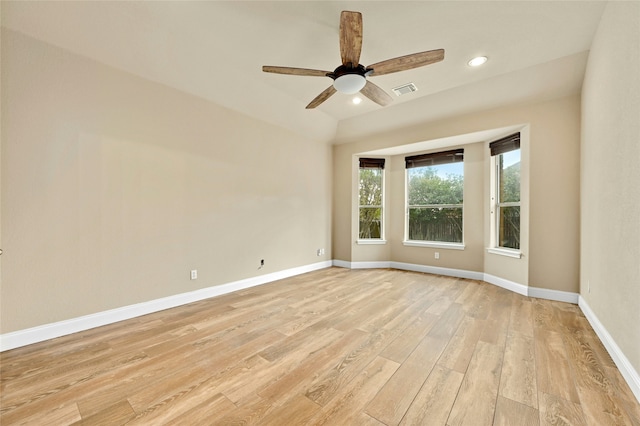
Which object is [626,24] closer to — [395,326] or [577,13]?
[577,13]

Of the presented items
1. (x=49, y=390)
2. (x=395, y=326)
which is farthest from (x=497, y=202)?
(x=49, y=390)

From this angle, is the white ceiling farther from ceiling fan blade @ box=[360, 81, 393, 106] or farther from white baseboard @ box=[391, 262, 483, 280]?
white baseboard @ box=[391, 262, 483, 280]

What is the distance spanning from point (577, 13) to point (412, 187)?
3356 mm

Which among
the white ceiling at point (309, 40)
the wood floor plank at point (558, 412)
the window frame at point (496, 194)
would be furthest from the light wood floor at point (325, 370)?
the white ceiling at point (309, 40)

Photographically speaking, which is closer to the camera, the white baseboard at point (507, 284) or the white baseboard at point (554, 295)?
the white baseboard at point (554, 295)

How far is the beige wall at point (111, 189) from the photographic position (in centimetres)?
224

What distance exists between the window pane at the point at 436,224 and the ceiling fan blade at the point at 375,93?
110 inches

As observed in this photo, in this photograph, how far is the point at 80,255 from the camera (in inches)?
99.9

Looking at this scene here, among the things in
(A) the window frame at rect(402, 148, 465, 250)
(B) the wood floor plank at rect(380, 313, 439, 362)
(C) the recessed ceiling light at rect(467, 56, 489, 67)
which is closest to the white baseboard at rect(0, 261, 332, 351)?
(B) the wood floor plank at rect(380, 313, 439, 362)

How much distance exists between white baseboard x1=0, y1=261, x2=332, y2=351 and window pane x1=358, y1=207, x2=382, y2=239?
2538 millimetres

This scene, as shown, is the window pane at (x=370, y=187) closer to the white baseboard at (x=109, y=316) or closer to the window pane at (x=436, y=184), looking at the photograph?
the window pane at (x=436, y=184)

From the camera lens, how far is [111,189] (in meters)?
2.72

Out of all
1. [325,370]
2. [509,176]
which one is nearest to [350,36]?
[325,370]

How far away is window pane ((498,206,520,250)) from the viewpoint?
3.96 meters
